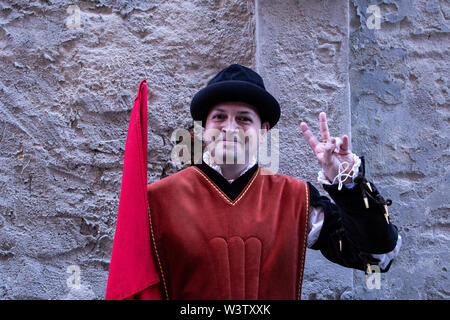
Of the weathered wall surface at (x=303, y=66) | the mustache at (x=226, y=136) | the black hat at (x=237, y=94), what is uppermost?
the weathered wall surface at (x=303, y=66)

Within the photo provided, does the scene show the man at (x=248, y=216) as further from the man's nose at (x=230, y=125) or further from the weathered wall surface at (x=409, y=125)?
the weathered wall surface at (x=409, y=125)

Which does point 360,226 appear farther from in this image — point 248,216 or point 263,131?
point 263,131

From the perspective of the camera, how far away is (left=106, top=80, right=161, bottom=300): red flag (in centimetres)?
122

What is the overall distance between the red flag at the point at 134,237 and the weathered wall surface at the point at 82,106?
687mm

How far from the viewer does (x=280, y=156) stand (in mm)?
1869

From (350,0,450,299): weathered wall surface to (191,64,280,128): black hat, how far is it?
0.86m

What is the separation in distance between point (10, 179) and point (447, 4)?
2.59m

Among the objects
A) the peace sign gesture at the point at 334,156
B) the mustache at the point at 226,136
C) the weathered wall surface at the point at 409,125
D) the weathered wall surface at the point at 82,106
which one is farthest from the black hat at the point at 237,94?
the weathered wall surface at the point at 409,125

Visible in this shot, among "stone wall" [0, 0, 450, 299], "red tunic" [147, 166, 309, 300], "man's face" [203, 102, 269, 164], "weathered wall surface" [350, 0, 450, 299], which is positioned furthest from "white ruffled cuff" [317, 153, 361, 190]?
"weathered wall surface" [350, 0, 450, 299]

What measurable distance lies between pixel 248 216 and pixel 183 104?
35.3 inches

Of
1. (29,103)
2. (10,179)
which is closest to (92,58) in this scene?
(29,103)

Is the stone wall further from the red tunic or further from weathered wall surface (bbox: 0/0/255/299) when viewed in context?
the red tunic

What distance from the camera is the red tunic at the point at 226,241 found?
1283mm

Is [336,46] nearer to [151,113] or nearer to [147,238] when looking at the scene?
[151,113]
